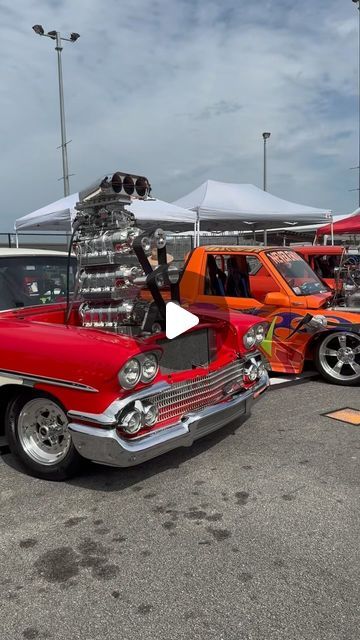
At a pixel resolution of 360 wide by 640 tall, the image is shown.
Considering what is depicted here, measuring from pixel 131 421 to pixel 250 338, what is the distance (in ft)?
5.26

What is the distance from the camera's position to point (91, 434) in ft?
10.4

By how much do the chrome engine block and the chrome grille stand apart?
1.81 feet

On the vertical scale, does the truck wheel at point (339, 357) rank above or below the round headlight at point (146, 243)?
below

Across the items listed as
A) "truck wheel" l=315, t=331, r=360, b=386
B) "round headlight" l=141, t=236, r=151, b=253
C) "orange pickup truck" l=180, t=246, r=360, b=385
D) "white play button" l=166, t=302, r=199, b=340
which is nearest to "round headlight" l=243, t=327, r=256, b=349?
"white play button" l=166, t=302, r=199, b=340

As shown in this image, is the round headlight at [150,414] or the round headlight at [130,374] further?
the round headlight at [150,414]

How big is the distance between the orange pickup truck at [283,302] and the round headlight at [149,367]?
2.77 m

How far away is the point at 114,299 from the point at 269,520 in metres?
1.98

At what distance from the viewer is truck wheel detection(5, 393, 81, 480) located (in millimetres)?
3566

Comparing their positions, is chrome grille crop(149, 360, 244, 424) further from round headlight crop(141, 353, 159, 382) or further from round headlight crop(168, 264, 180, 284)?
round headlight crop(168, 264, 180, 284)

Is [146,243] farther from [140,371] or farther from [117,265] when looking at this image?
[140,371]

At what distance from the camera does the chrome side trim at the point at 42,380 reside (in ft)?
10.6

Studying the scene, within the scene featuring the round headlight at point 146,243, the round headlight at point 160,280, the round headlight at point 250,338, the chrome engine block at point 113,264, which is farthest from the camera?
the round headlight at point 250,338

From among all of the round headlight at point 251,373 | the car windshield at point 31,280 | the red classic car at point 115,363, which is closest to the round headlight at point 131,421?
the red classic car at point 115,363

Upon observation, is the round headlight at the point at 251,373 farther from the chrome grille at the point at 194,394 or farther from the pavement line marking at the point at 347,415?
the pavement line marking at the point at 347,415
